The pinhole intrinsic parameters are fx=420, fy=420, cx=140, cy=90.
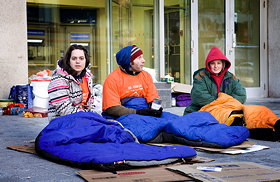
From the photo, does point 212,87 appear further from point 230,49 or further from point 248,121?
point 230,49

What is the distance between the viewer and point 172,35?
30.3ft

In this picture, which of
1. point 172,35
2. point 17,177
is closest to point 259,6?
point 172,35

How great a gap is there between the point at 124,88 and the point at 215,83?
1330mm

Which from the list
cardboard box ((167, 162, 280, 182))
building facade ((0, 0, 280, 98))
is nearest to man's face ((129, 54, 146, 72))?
cardboard box ((167, 162, 280, 182))

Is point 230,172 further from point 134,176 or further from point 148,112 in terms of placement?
point 148,112

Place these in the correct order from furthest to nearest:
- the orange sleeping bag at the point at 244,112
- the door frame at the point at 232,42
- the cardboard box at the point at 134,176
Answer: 1. the door frame at the point at 232,42
2. the orange sleeping bag at the point at 244,112
3. the cardboard box at the point at 134,176

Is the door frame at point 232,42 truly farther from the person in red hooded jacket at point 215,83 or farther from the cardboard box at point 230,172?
the cardboard box at point 230,172

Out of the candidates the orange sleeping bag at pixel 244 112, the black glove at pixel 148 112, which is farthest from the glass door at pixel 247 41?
the black glove at pixel 148 112

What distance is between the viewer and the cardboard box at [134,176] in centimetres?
259

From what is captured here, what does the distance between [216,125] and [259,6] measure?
7.12m

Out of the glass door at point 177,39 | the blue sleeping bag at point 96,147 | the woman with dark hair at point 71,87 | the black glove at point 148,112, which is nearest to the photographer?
the blue sleeping bag at point 96,147

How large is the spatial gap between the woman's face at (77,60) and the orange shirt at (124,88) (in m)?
0.42

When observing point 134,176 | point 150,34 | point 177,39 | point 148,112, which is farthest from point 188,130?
point 177,39

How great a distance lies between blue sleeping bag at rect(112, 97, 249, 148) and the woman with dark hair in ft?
1.46
